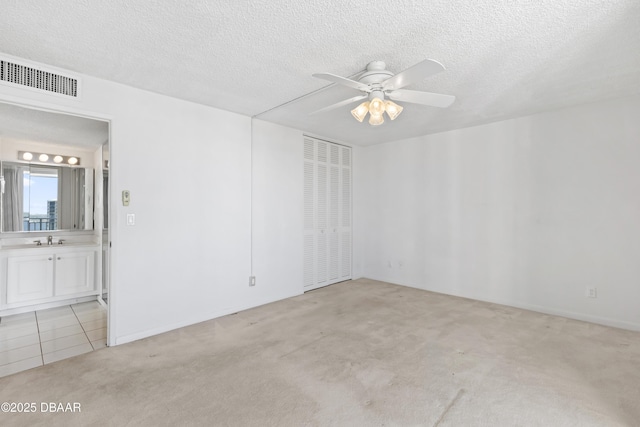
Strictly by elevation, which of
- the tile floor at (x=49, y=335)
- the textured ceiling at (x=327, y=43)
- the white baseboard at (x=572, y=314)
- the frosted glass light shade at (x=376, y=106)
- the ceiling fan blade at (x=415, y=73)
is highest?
the textured ceiling at (x=327, y=43)

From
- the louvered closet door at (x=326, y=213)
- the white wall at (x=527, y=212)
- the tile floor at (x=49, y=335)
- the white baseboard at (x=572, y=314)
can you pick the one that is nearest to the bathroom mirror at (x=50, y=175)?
the tile floor at (x=49, y=335)

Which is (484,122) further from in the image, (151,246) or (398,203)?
(151,246)

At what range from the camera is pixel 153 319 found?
2969 mm

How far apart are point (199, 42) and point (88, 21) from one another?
63 cm

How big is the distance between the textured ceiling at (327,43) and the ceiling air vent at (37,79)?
0.37ft

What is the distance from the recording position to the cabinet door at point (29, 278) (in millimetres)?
3553

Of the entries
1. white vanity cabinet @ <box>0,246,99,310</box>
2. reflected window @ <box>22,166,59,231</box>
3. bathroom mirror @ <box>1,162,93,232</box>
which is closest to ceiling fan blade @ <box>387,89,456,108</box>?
white vanity cabinet @ <box>0,246,99,310</box>

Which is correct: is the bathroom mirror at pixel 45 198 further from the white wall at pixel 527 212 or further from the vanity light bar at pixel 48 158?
the white wall at pixel 527 212

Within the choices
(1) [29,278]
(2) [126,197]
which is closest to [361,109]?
(2) [126,197]

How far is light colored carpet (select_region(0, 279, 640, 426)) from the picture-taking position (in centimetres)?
180

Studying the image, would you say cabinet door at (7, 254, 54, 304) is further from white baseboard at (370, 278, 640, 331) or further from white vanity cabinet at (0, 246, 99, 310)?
white baseboard at (370, 278, 640, 331)

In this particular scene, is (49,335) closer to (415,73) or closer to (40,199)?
(40,199)

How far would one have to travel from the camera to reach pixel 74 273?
3.95 meters

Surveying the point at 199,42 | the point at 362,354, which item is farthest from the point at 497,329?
the point at 199,42
